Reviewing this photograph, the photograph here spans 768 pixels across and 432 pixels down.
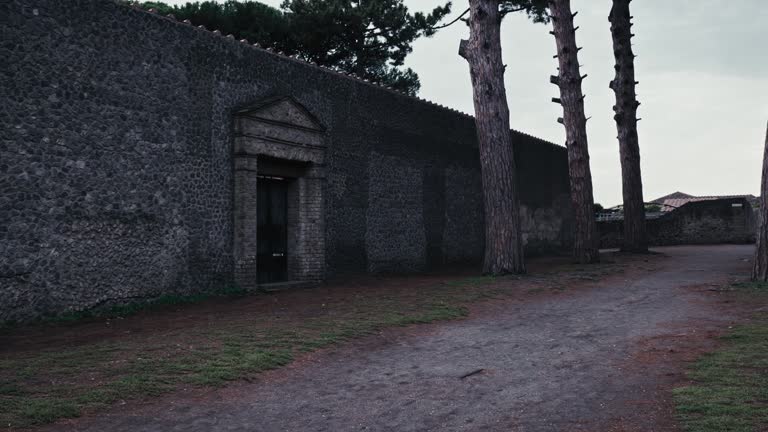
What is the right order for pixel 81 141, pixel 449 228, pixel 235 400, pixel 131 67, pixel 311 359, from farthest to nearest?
pixel 449 228, pixel 131 67, pixel 81 141, pixel 311 359, pixel 235 400

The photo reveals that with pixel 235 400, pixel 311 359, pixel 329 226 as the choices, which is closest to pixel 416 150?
pixel 329 226

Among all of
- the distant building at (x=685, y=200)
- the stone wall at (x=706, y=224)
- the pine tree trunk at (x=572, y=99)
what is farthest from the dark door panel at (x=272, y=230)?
the distant building at (x=685, y=200)

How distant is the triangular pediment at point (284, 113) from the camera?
11295mm

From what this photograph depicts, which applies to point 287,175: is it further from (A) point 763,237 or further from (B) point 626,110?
(B) point 626,110

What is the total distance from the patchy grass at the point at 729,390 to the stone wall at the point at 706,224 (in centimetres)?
2306

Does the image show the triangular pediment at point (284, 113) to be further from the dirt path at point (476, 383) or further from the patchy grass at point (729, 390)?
the patchy grass at point (729, 390)

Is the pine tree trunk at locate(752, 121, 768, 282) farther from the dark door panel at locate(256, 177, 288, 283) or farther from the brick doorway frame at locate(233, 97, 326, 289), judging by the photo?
the dark door panel at locate(256, 177, 288, 283)

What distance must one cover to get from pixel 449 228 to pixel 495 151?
13.1 ft

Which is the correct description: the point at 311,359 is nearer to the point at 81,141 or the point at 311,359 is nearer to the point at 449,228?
the point at 81,141

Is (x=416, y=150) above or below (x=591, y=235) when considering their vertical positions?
above

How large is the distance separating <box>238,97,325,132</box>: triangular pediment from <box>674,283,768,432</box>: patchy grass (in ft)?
26.0

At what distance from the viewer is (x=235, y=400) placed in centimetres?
477

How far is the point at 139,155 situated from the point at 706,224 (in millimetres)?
24765

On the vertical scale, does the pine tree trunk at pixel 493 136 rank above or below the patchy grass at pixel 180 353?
above
